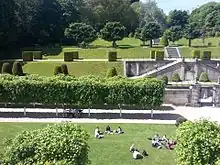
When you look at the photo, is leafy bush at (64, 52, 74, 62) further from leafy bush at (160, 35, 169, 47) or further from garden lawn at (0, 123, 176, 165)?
garden lawn at (0, 123, 176, 165)

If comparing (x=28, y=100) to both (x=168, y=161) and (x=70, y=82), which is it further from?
(x=168, y=161)

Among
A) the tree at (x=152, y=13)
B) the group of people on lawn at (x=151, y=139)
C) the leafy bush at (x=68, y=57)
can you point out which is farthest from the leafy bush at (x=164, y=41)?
the group of people on lawn at (x=151, y=139)

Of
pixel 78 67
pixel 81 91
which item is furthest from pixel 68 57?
pixel 81 91

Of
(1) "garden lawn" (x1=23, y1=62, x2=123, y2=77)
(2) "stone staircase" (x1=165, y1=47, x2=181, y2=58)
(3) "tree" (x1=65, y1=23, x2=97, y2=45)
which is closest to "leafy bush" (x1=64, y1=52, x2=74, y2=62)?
(1) "garden lawn" (x1=23, y1=62, x2=123, y2=77)

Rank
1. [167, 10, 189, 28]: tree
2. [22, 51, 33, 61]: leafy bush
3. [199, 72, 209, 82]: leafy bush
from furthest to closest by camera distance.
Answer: [167, 10, 189, 28]: tree → [22, 51, 33, 61]: leafy bush → [199, 72, 209, 82]: leafy bush

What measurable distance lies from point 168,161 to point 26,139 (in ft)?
40.9

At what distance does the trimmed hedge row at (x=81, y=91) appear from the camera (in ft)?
130

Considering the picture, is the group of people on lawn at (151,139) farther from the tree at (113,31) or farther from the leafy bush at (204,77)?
the tree at (113,31)

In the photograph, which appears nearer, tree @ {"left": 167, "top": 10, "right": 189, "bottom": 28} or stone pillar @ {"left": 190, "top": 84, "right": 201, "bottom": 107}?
stone pillar @ {"left": 190, "top": 84, "right": 201, "bottom": 107}

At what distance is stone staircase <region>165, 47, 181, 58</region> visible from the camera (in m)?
69.7

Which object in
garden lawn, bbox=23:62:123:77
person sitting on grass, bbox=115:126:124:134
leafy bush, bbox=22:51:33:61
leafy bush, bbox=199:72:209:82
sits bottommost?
person sitting on grass, bbox=115:126:124:134

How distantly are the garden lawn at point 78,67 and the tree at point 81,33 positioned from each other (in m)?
14.2

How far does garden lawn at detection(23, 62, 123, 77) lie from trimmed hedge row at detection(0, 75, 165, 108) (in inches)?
680

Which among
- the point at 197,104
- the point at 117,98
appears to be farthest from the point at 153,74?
the point at 117,98
